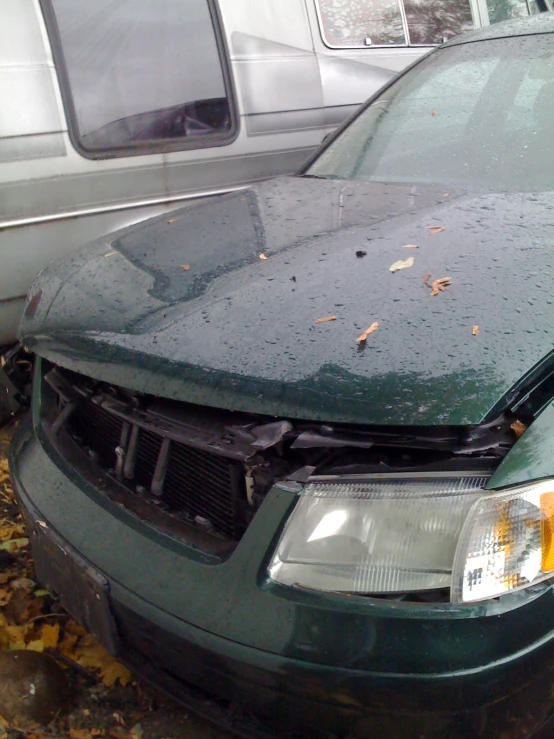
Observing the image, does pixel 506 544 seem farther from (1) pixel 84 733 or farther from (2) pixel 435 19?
(2) pixel 435 19

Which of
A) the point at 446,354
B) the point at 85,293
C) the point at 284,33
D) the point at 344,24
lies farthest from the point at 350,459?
the point at 344,24

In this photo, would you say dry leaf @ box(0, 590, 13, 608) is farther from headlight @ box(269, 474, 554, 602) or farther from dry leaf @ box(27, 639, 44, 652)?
headlight @ box(269, 474, 554, 602)

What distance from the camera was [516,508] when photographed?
4.59ft

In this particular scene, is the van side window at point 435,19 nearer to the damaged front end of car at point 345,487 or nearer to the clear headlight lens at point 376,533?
the damaged front end of car at point 345,487

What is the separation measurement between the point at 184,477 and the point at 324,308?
55cm

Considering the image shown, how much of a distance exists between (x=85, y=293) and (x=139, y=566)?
0.84 m

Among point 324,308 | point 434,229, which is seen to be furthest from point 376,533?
point 434,229

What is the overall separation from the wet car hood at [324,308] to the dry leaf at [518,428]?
10 cm

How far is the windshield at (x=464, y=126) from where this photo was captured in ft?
7.97

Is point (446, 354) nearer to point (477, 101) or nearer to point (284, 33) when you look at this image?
point (477, 101)

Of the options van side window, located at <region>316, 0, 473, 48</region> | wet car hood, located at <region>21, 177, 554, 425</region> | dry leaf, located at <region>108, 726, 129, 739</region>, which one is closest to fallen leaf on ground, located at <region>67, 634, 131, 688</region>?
dry leaf, located at <region>108, 726, 129, 739</region>


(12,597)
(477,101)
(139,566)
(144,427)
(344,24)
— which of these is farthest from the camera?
(344,24)

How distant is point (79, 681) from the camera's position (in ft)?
7.04

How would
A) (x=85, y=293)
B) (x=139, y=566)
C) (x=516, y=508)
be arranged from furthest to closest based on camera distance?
(x=85, y=293), (x=139, y=566), (x=516, y=508)
